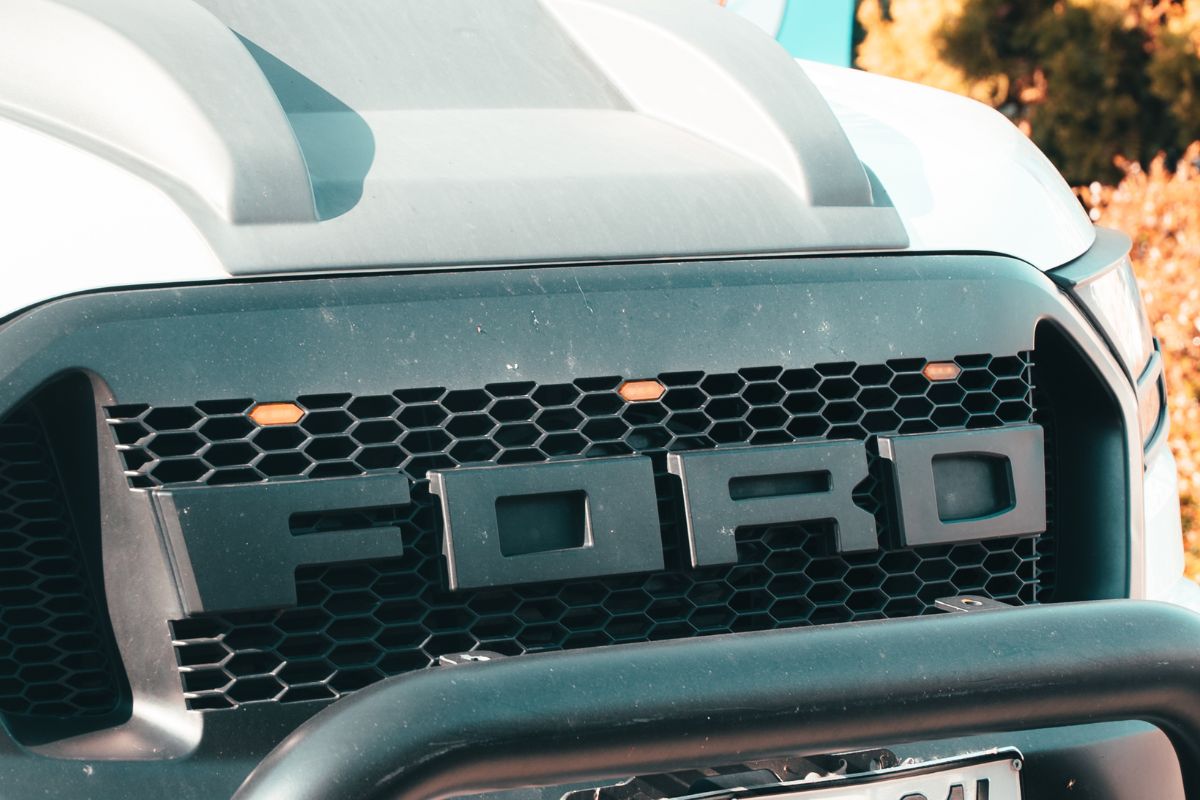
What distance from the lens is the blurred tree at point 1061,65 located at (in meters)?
8.79

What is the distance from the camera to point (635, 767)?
4.48 feet

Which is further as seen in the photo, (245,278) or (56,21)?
(56,21)

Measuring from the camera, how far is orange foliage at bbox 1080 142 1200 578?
565 cm

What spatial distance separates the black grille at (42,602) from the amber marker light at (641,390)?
0.66 meters

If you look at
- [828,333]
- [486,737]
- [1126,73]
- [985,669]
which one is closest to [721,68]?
[828,333]

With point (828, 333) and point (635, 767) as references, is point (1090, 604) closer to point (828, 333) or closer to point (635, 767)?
point (828, 333)

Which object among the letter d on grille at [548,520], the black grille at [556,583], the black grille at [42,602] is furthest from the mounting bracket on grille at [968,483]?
the black grille at [42,602]

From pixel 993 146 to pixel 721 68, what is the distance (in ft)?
1.42

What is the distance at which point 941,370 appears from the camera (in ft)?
6.15

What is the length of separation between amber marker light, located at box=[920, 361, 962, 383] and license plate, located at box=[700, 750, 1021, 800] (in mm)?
501

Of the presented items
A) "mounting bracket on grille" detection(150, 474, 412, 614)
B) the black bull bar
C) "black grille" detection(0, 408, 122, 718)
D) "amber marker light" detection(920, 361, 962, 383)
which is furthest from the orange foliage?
"black grille" detection(0, 408, 122, 718)

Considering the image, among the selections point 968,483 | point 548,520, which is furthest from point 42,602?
point 968,483

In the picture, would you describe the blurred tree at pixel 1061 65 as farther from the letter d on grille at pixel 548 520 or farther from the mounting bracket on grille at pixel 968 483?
the letter d on grille at pixel 548 520

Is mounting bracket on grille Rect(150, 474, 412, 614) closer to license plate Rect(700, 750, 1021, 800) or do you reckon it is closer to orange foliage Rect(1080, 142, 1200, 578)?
license plate Rect(700, 750, 1021, 800)
